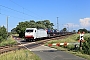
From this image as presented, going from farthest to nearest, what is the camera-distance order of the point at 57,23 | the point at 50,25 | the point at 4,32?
the point at 50,25, the point at 57,23, the point at 4,32

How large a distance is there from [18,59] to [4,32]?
5821cm

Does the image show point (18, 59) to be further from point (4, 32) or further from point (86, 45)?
point (4, 32)

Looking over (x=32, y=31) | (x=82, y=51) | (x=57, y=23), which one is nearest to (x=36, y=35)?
(x=32, y=31)

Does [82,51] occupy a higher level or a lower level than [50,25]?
lower

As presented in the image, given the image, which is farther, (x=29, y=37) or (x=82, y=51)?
(x=29, y=37)

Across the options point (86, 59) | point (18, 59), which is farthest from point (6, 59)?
point (86, 59)

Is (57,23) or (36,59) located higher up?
(57,23)

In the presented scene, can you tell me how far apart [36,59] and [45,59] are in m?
0.72

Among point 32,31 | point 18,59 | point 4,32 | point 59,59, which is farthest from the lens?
point 4,32

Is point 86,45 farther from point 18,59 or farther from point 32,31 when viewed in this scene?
point 32,31

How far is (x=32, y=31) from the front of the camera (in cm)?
5819

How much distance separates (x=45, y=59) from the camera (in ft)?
55.3

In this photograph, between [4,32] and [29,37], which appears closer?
[29,37]

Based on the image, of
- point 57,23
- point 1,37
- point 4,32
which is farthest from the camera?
point 57,23
